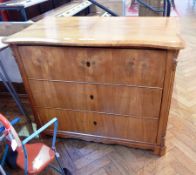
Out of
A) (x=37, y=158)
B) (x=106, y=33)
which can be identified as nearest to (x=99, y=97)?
(x=106, y=33)

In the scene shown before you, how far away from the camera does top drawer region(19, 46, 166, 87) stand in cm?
97

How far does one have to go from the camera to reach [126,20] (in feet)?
4.01

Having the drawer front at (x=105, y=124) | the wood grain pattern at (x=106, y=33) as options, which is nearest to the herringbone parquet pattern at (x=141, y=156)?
the drawer front at (x=105, y=124)

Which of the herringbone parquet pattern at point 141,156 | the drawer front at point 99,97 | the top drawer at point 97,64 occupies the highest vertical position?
the top drawer at point 97,64

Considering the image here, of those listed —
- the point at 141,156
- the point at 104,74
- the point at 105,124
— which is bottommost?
the point at 141,156

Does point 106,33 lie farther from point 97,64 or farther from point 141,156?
point 141,156

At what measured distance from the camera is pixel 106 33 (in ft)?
3.39

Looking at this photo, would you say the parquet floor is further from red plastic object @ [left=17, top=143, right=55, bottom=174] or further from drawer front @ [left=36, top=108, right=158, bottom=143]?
red plastic object @ [left=17, top=143, right=55, bottom=174]

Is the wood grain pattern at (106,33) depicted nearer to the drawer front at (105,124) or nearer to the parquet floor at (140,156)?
the drawer front at (105,124)

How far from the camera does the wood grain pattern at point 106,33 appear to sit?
91cm

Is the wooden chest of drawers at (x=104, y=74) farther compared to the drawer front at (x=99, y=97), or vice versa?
the drawer front at (x=99, y=97)

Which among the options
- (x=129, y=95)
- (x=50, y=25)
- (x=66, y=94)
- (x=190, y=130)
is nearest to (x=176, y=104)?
(x=190, y=130)

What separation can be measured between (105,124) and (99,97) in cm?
23

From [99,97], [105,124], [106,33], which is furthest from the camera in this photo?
[105,124]
